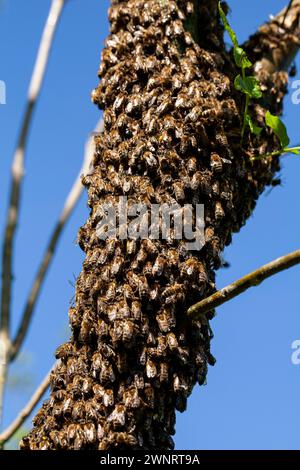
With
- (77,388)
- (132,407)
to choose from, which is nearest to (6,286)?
(77,388)

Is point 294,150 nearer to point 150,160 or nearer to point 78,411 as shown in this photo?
point 150,160

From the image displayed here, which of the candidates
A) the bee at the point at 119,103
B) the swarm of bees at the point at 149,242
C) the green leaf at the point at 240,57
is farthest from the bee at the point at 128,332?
the green leaf at the point at 240,57

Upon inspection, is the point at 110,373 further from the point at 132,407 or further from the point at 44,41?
the point at 44,41

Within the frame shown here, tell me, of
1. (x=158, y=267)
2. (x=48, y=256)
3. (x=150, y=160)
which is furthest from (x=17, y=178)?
(x=158, y=267)

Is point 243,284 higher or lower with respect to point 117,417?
higher

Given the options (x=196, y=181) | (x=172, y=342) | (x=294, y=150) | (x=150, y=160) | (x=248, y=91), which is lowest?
(x=172, y=342)

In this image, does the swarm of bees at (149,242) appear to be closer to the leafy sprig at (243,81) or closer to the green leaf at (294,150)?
the leafy sprig at (243,81)
